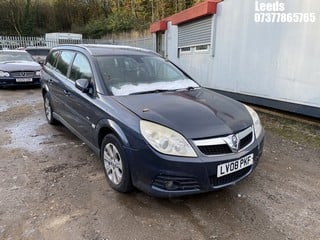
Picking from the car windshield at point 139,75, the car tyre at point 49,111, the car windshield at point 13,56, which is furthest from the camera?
the car windshield at point 13,56

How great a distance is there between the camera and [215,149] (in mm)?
2910

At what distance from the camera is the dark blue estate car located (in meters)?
2.85

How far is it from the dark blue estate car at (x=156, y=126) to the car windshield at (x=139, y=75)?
12 mm

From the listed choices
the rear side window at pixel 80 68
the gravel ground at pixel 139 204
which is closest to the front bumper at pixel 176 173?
the gravel ground at pixel 139 204

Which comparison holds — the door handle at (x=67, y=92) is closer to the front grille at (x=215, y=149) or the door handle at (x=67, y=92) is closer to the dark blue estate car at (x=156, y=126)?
the dark blue estate car at (x=156, y=126)

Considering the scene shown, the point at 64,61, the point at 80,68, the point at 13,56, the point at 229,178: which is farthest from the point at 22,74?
the point at 229,178

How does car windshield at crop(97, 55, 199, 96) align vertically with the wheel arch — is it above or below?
above

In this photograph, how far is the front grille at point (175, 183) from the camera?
2.85 m

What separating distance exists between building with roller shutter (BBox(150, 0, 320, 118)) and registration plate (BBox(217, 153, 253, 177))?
12.9ft

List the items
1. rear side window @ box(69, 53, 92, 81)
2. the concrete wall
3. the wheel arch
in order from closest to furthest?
the wheel arch < rear side window @ box(69, 53, 92, 81) < the concrete wall

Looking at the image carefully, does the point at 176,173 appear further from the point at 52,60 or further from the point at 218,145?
the point at 52,60

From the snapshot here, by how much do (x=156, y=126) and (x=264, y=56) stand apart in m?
5.36

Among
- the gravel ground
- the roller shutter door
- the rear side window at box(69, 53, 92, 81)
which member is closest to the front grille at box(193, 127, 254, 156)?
the gravel ground

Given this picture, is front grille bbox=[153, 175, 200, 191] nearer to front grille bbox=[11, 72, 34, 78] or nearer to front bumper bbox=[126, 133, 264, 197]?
front bumper bbox=[126, 133, 264, 197]
